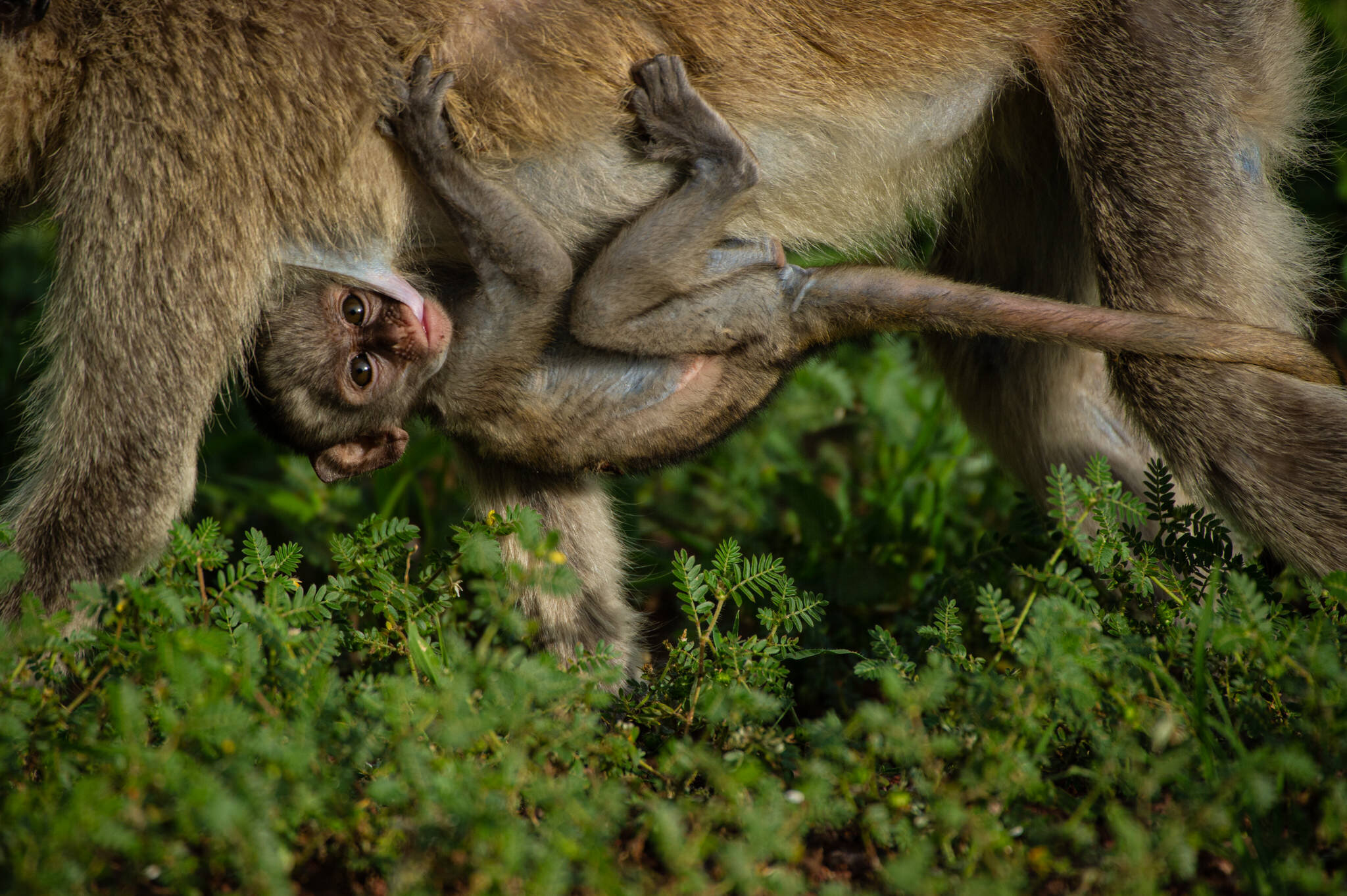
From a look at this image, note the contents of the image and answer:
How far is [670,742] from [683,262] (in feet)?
3.97

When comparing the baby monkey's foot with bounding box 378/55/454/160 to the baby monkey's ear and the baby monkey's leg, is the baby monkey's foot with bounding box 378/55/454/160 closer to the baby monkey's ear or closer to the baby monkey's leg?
the baby monkey's leg

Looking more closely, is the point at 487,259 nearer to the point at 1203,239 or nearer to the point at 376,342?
the point at 376,342

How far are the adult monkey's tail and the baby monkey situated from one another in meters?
0.18

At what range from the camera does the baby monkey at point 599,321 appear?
9.21 ft

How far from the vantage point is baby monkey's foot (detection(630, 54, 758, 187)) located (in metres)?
2.90

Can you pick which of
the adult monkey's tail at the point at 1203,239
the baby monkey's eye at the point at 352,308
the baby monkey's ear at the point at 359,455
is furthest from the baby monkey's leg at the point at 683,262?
the adult monkey's tail at the point at 1203,239

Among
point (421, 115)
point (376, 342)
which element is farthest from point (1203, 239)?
point (376, 342)

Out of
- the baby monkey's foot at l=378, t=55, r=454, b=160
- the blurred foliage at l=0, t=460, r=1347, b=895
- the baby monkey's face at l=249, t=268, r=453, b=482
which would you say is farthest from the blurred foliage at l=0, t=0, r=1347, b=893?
the baby monkey's foot at l=378, t=55, r=454, b=160

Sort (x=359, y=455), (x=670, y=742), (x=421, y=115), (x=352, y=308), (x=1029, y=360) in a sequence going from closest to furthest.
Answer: (x=670, y=742), (x=421, y=115), (x=352, y=308), (x=359, y=455), (x=1029, y=360)

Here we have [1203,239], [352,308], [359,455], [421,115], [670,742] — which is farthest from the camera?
[359,455]

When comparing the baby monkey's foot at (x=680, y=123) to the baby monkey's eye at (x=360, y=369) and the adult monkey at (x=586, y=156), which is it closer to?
the adult monkey at (x=586, y=156)

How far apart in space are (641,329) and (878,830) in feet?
4.72

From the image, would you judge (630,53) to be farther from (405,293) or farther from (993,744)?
(993,744)

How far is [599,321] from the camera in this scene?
9.65 feet
